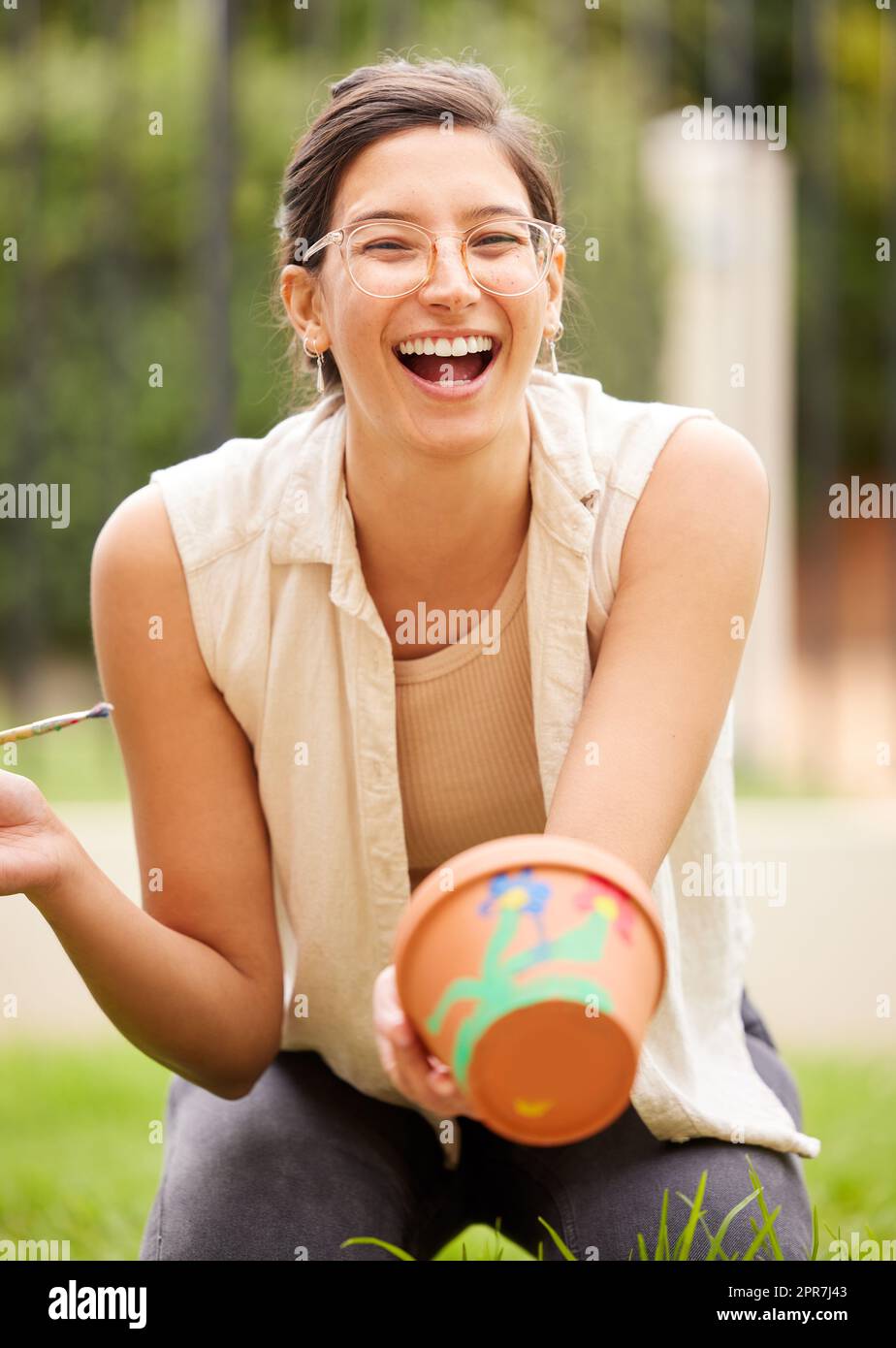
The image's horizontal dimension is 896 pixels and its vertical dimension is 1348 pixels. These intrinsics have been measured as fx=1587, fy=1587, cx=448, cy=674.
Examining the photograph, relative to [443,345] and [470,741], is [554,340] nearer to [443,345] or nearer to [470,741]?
[443,345]

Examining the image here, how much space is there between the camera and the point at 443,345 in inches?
64.2

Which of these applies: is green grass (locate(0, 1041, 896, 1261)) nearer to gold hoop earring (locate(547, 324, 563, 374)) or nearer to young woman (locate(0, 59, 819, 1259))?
young woman (locate(0, 59, 819, 1259))

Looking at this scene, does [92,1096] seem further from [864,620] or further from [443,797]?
[864,620]

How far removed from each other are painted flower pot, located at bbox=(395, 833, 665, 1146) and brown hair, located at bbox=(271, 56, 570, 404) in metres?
0.88

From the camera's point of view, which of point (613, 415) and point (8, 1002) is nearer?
point (613, 415)

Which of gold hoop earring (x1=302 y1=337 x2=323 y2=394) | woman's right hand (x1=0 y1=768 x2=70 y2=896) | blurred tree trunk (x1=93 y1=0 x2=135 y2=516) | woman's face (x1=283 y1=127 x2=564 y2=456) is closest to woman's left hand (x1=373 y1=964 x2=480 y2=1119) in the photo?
woman's right hand (x1=0 y1=768 x2=70 y2=896)

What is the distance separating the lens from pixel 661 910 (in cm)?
175

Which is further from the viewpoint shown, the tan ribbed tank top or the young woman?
the tan ribbed tank top

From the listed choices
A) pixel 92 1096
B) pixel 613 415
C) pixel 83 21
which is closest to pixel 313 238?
pixel 613 415

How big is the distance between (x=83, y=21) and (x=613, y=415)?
7763 millimetres

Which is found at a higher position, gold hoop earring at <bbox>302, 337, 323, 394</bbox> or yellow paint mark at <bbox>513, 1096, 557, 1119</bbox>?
gold hoop earring at <bbox>302, 337, 323, 394</bbox>

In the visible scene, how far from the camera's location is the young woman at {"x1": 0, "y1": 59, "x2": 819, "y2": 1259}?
5.43ft

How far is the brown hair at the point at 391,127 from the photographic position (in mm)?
1692
